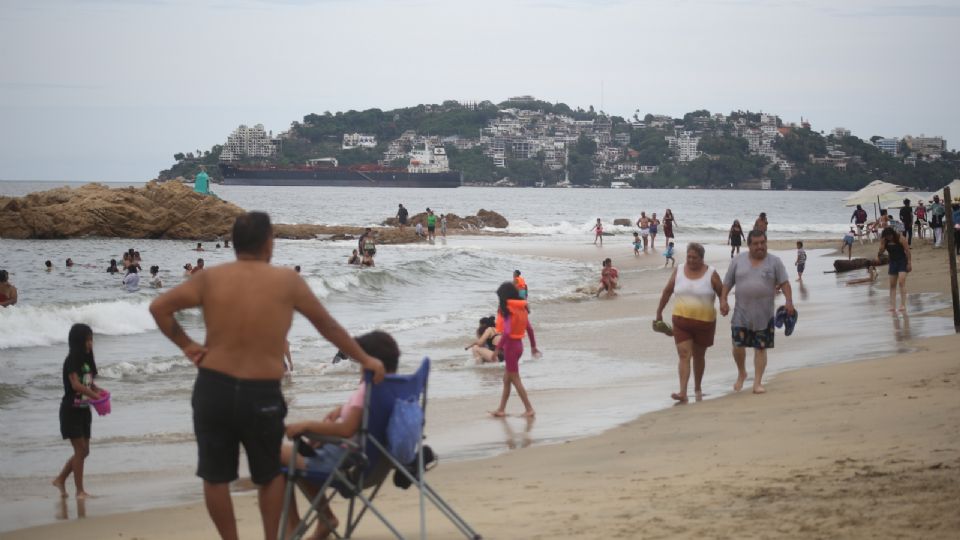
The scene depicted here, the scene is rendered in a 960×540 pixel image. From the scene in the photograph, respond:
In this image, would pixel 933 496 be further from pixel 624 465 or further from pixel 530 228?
pixel 530 228

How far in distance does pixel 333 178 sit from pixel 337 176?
0.63 metres

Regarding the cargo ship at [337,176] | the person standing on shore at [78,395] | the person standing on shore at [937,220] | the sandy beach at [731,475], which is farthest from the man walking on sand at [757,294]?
the cargo ship at [337,176]

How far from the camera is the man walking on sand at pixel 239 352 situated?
4.72m

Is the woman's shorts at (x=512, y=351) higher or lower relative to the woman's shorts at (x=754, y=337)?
lower

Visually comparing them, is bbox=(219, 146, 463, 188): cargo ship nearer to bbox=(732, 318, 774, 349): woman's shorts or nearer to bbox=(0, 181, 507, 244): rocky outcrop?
bbox=(0, 181, 507, 244): rocky outcrop

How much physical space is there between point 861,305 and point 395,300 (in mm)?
11555

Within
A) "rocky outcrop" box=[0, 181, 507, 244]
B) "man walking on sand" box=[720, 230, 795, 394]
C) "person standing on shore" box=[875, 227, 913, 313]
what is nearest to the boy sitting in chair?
"man walking on sand" box=[720, 230, 795, 394]

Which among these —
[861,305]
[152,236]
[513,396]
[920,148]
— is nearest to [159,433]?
[513,396]

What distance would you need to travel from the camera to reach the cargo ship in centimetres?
14850

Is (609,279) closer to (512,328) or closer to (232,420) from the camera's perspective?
(512,328)

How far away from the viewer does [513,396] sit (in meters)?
12.0

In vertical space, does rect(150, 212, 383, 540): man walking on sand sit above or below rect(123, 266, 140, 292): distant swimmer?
above

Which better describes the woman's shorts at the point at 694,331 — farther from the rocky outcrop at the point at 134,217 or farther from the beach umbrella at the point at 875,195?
the rocky outcrop at the point at 134,217

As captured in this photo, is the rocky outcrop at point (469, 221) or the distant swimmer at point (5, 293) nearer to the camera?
the distant swimmer at point (5, 293)
